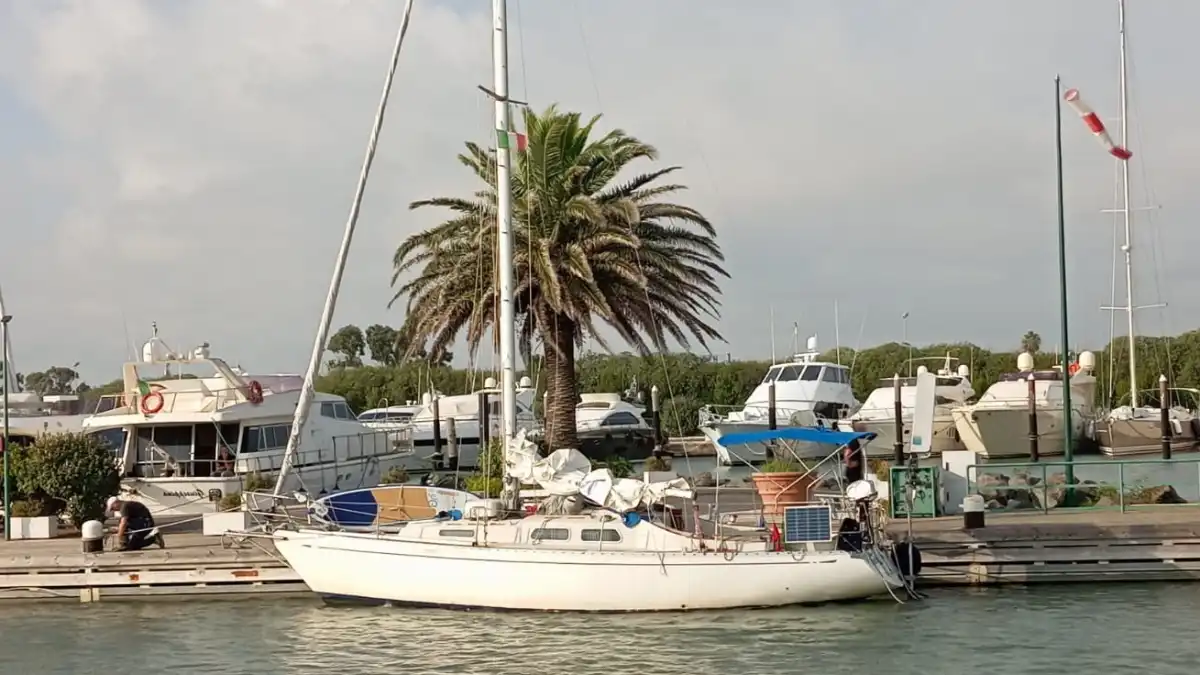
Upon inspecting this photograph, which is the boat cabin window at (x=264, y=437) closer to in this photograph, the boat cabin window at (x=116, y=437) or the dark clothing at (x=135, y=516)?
the boat cabin window at (x=116, y=437)

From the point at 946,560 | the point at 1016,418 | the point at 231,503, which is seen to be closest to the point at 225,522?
the point at 231,503

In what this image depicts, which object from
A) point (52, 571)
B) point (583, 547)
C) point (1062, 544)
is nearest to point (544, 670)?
point (583, 547)

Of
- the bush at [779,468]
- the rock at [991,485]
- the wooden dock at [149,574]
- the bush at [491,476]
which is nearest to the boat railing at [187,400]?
the bush at [491,476]

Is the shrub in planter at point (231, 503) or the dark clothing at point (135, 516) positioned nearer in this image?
the dark clothing at point (135, 516)

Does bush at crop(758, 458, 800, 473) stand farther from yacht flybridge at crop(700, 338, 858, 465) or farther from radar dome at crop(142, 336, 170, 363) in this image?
yacht flybridge at crop(700, 338, 858, 465)

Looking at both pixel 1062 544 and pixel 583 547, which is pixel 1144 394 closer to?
pixel 1062 544

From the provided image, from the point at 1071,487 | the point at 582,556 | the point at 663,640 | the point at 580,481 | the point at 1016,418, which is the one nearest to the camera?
the point at 663,640

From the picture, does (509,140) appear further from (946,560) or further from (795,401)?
(795,401)

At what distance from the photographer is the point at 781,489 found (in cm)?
2172

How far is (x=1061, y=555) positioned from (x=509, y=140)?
12.2 m

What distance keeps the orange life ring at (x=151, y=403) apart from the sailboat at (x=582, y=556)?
12712 millimetres

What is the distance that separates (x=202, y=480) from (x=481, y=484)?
782cm

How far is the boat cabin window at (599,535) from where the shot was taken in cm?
2069

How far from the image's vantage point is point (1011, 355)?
80375mm
